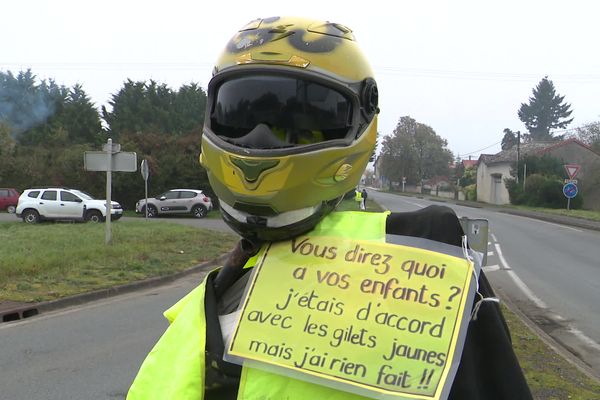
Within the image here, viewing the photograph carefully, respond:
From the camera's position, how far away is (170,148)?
3250cm

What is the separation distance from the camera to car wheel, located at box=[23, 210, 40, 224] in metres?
21.8

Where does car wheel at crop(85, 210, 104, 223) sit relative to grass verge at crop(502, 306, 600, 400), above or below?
below

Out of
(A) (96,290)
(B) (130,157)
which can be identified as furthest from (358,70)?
(B) (130,157)

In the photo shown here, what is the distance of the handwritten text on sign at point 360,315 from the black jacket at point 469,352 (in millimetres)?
60

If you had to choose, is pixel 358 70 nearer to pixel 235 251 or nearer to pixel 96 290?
pixel 235 251

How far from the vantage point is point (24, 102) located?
54531 millimetres

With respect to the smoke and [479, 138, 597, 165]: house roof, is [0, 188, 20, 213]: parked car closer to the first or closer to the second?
the smoke

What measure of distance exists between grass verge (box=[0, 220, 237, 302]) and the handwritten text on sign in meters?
8.24

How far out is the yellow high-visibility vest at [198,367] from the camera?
3.75 ft

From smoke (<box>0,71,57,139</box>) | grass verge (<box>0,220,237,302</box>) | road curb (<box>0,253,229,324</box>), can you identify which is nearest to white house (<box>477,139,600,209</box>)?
grass verge (<box>0,220,237,302</box>)

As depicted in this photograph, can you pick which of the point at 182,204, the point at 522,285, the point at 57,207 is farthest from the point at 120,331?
the point at 182,204

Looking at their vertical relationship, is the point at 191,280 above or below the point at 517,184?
below

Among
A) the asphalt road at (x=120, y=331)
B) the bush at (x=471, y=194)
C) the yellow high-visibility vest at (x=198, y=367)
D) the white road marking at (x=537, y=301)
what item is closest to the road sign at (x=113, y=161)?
the asphalt road at (x=120, y=331)

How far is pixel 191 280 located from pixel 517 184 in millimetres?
40579
